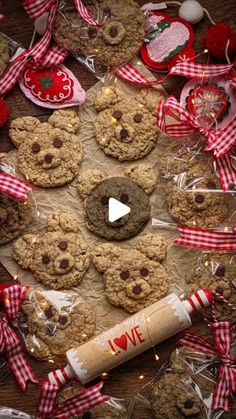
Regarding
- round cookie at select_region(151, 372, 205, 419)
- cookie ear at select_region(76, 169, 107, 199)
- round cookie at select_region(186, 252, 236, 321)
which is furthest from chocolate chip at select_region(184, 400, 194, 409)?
cookie ear at select_region(76, 169, 107, 199)

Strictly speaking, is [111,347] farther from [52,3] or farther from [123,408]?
[52,3]

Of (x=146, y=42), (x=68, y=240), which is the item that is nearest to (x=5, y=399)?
(x=68, y=240)

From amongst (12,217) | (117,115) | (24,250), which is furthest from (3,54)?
(24,250)

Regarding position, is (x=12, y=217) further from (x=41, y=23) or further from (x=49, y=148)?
(x=41, y=23)

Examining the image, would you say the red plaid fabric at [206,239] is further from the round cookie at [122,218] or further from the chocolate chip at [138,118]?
the chocolate chip at [138,118]

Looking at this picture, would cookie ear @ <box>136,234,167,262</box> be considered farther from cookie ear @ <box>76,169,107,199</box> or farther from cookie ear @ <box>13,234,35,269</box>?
cookie ear @ <box>13,234,35,269</box>

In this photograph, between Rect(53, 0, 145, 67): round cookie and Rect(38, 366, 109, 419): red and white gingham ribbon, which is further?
Rect(53, 0, 145, 67): round cookie

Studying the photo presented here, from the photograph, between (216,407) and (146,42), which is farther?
(146,42)
